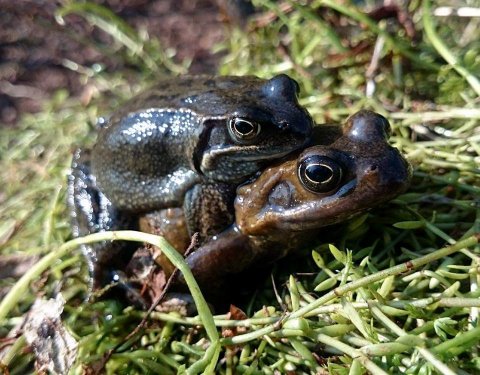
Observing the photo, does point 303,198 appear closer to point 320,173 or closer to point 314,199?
point 314,199

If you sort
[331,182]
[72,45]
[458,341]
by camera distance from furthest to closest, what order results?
[72,45], [331,182], [458,341]

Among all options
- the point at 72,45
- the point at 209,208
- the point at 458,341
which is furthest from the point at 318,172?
the point at 72,45

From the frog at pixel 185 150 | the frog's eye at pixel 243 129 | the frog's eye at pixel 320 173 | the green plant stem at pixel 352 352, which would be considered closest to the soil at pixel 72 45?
the frog at pixel 185 150

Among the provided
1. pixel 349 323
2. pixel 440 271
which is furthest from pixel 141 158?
pixel 440 271

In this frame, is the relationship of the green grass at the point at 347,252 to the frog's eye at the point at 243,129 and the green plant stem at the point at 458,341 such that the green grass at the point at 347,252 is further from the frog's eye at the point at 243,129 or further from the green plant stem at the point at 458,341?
the frog's eye at the point at 243,129

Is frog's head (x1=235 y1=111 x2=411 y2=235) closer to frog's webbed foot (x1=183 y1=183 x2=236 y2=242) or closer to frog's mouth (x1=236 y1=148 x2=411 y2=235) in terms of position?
frog's mouth (x1=236 y1=148 x2=411 y2=235)

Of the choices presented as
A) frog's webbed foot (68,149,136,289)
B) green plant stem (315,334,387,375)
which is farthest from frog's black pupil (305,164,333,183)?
frog's webbed foot (68,149,136,289)
